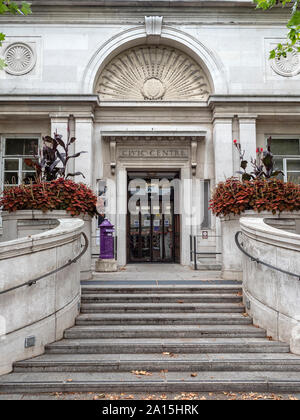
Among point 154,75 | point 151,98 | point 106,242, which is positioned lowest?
point 106,242

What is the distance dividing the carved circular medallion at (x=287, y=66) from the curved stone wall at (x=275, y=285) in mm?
8627

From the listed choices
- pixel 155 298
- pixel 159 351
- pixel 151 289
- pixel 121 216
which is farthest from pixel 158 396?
pixel 121 216

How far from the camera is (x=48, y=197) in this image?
806cm

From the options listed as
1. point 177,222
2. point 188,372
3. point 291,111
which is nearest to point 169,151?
point 177,222

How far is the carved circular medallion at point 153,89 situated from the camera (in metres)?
13.3

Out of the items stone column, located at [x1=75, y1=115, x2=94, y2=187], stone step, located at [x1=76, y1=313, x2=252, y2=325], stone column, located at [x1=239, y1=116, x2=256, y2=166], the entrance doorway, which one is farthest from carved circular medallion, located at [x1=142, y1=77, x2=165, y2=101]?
stone step, located at [x1=76, y1=313, x2=252, y2=325]

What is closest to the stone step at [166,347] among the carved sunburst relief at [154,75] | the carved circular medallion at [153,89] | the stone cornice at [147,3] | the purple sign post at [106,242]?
the purple sign post at [106,242]

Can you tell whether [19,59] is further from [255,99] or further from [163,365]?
[163,365]

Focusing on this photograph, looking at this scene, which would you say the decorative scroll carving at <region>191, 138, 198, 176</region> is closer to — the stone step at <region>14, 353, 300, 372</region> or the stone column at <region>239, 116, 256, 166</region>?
the stone column at <region>239, 116, 256, 166</region>

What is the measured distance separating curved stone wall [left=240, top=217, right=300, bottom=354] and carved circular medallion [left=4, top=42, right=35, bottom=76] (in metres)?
10.3

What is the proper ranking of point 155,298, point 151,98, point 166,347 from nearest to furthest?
point 166,347 < point 155,298 < point 151,98

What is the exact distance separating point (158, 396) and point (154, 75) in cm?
1183

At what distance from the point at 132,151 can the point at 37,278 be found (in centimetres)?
836

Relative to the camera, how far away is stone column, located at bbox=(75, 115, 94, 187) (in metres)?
12.3
